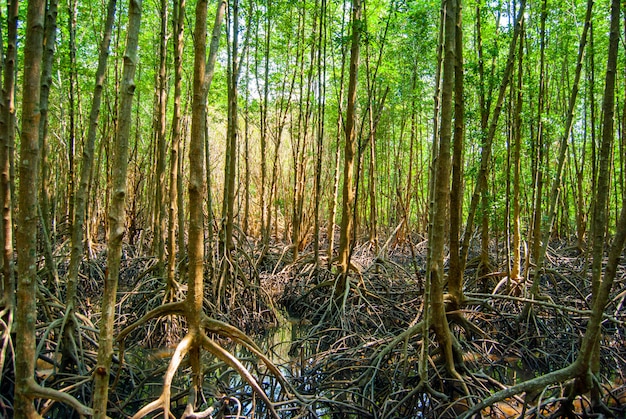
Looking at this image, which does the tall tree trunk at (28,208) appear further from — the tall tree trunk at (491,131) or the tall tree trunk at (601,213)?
the tall tree trunk at (491,131)

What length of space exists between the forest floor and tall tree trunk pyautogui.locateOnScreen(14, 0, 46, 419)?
48 cm

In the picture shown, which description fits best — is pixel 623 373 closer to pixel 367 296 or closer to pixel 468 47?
pixel 367 296

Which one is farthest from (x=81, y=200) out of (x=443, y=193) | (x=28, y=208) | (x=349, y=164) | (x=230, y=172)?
(x=349, y=164)

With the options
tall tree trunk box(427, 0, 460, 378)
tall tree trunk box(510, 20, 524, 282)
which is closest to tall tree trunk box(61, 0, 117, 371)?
tall tree trunk box(427, 0, 460, 378)

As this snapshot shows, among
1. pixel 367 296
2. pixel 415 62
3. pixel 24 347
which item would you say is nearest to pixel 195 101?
pixel 24 347

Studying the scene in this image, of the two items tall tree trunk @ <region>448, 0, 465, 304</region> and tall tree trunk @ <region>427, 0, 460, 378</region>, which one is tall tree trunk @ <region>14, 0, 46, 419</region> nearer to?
tall tree trunk @ <region>427, 0, 460, 378</region>

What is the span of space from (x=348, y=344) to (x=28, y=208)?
3.99m

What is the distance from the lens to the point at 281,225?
18969mm

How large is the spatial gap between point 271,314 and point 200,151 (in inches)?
195

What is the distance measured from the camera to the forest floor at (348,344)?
361 centimetres

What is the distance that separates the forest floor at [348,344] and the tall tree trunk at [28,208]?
0.48 meters

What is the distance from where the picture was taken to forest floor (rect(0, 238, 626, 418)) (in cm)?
361

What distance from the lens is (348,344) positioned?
18.2 feet

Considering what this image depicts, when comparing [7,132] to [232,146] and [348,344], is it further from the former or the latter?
→ [348,344]
